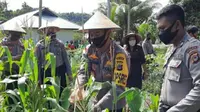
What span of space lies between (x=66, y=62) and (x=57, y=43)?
0.27m

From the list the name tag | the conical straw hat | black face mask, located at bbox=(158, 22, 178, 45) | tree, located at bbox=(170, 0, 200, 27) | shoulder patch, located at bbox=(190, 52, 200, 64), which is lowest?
the name tag

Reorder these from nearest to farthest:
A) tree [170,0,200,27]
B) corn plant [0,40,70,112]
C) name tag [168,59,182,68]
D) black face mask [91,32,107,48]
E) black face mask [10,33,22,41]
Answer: name tag [168,59,182,68] → corn plant [0,40,70,112] → black face mask [91,32,107,48] → black face mask [10,33,22,41] → tree [170,0,200,27]

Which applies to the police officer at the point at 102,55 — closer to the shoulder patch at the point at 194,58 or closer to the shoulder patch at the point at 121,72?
the shoulder patch at the point at 121,72

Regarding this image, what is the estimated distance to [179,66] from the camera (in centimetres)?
202

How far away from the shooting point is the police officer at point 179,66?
1.87 m

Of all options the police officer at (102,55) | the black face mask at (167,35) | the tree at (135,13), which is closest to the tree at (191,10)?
the tree at (135,13)

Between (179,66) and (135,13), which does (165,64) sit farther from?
(135,13)

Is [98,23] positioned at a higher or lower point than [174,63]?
higher

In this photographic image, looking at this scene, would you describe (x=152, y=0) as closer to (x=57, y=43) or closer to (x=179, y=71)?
(x=57, y=43)

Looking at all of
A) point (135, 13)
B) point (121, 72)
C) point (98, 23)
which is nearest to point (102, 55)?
point (98, 23)

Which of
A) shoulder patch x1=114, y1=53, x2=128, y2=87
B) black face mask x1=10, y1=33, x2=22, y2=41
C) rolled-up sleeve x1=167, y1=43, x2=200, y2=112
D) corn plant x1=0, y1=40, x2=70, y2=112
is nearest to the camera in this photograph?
rolled-up sleeve x1=167, y1=43, x2=200, y2=112

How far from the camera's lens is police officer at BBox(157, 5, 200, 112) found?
73.4 inches

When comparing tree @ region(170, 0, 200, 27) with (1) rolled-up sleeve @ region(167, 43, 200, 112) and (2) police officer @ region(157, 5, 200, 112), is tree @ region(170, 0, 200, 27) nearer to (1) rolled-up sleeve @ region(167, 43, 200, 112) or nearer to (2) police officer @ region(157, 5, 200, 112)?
(2) police officer @ region(157, 5, 200, 112)

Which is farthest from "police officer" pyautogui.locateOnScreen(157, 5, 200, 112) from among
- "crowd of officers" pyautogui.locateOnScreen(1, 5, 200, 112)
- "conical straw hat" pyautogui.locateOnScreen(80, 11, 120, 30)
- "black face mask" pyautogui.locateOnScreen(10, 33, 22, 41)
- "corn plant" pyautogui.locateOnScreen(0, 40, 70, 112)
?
"black face mask" pyautogui.locateOnScreen(10, 33, 22, 41)
